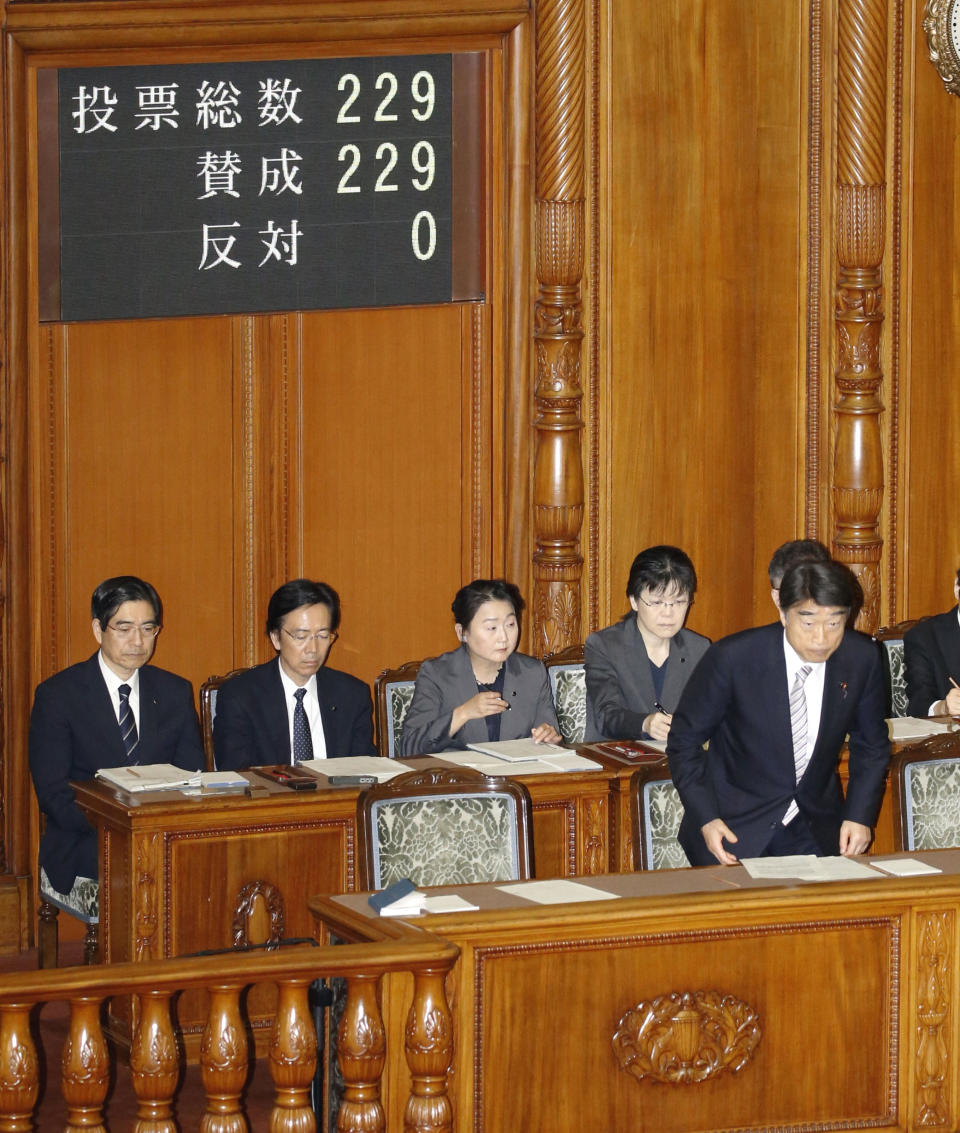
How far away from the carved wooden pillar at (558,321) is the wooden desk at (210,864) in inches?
61.8

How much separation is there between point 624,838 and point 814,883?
1455 mm

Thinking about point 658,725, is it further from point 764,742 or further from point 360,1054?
point 360,1054

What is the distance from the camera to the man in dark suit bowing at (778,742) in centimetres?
406

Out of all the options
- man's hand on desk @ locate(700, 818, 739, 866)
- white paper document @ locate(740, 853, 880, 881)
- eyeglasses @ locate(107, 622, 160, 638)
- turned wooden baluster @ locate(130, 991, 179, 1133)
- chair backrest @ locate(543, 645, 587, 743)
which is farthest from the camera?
chair backrest @ locate(543, 645, 587, 743)

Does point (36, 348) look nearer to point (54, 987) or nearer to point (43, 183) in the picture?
point (43, 183)

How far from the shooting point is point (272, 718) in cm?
537

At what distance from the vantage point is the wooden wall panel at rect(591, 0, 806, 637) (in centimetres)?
633

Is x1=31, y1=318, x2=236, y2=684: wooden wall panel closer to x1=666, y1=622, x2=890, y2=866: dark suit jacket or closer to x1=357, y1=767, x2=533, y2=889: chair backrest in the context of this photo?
x1=357, y1=767, x2=533, y2=889: chair backrest

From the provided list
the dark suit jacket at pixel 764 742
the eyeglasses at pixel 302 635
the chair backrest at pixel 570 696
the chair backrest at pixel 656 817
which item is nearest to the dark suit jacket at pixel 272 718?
the eyeglasses at pixel 302 635

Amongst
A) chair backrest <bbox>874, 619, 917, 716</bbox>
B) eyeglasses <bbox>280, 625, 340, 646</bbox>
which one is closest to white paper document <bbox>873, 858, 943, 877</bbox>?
eyeglasses <bbox>280, 625, 340, 646</bbox>

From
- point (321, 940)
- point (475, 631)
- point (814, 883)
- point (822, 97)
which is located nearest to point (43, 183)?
point (475, 631)

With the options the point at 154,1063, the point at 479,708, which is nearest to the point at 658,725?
→ the point at 479,708

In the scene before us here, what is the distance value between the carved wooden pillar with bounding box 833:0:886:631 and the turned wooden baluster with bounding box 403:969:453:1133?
394 centimetres

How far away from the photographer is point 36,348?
6012 mm
